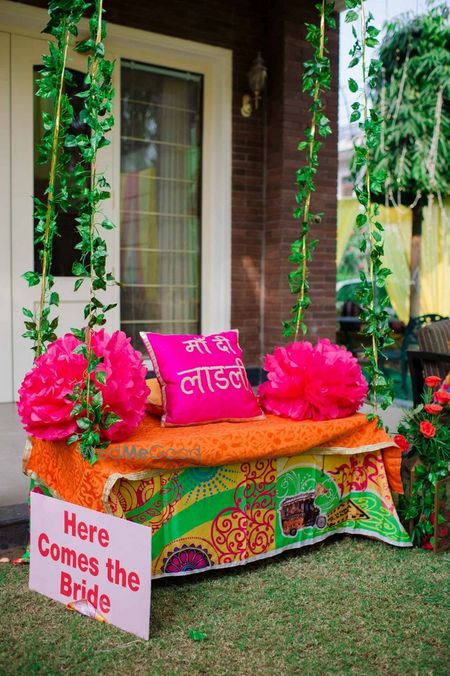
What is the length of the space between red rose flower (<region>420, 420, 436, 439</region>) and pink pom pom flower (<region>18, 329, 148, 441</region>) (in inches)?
39.3

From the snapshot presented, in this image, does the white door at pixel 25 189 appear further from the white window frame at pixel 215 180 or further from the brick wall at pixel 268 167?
the brick wall at pixel 268 167

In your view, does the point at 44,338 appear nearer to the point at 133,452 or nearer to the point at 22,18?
the point at 133,452

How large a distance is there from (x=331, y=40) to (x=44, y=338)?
399 centimetres

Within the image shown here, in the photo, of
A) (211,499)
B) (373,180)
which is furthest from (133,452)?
(373,180)

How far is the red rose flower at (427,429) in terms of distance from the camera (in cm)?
253

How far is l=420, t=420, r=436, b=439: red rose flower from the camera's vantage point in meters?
2.53

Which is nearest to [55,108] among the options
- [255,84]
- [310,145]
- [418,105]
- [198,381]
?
[198,381]

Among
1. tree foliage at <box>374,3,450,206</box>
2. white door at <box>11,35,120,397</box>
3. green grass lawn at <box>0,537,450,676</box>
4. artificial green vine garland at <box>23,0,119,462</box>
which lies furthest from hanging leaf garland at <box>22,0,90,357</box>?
tree foliage at <box>374,3,450,206</box>

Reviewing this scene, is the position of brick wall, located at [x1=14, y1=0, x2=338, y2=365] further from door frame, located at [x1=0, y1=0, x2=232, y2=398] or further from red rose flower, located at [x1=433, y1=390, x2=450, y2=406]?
red rose flower, located at [x1=433, y1=390, x2=450, y2=406]

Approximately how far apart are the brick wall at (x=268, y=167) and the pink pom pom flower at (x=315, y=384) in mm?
2677

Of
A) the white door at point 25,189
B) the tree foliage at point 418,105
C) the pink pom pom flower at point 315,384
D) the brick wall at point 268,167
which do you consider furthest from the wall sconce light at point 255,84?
the pink pom pom flower at point 315,384

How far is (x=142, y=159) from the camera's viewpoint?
517 cm

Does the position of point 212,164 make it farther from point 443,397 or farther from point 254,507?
point 254,507

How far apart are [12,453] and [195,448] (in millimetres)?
1531
